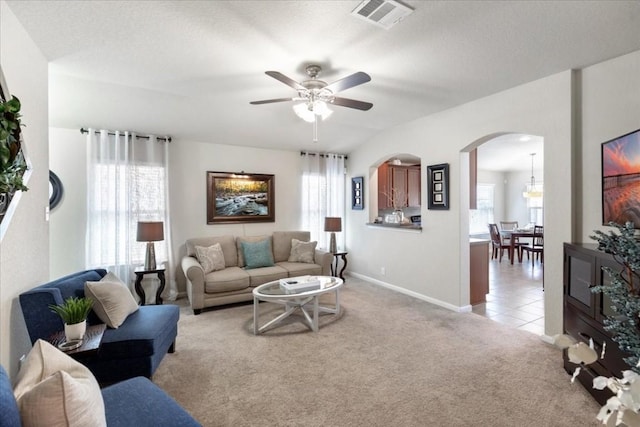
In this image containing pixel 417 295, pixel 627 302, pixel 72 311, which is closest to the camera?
pixel 627 302

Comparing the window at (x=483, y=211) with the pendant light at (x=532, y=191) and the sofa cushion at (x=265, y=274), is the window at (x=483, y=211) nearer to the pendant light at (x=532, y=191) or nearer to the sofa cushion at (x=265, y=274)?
the pendant light at (x=532, y=191)

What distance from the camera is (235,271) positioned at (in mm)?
4371

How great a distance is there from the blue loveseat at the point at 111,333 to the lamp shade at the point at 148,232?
1.31m

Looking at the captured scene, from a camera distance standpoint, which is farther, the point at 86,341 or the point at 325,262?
the point at 325,262

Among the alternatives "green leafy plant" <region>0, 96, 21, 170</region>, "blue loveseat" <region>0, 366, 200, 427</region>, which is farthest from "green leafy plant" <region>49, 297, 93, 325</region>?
"green leafy plant" <region>0, 96, 21, 170</region>

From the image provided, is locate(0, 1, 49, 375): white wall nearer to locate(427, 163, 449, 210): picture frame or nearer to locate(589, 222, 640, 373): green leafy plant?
A: locate(589, 222, 640, 373): green leafy plant

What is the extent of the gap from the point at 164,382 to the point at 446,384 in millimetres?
2195

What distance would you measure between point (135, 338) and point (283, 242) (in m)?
3.10

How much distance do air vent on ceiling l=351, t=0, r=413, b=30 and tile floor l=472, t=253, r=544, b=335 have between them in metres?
3.38

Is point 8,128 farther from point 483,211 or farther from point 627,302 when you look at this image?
point 483,211

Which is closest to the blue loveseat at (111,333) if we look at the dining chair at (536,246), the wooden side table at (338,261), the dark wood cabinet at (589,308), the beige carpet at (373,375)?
the beige carpet at (373,375)

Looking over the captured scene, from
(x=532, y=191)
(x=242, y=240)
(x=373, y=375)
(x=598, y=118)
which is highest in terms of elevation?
(x=598, y=118)

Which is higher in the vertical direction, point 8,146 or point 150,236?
point 8,146

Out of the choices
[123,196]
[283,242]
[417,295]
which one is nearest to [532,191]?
[417,295]
